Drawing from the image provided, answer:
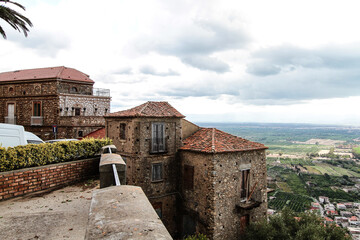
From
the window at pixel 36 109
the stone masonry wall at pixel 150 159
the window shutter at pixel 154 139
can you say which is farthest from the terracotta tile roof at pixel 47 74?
the window shutter at pixel 154 139

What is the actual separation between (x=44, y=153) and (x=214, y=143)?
1210 cm

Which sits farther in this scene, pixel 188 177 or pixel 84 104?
pixel 84 104

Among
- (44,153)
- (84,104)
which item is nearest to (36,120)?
(84,104)

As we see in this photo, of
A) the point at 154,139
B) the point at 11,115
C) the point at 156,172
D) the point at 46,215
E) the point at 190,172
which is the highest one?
the point at 11,115

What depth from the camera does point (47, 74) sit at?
107 ft

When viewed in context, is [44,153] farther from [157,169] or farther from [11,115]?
[11,115]

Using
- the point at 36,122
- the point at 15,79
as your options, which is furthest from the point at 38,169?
the point at 15,79

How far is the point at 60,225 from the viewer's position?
5918mm

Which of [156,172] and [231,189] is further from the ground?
[156,172]

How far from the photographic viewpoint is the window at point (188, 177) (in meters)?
18.6

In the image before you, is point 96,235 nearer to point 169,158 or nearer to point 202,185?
point 202,185

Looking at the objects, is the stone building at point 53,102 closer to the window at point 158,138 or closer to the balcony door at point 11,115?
the balcony door at point 11,115

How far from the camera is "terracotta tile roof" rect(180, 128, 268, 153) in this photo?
17.6 m

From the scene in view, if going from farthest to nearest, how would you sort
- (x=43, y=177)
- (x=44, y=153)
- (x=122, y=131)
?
(x=122, y=131) < (x=44, y=153) < (x=43, y=177)
